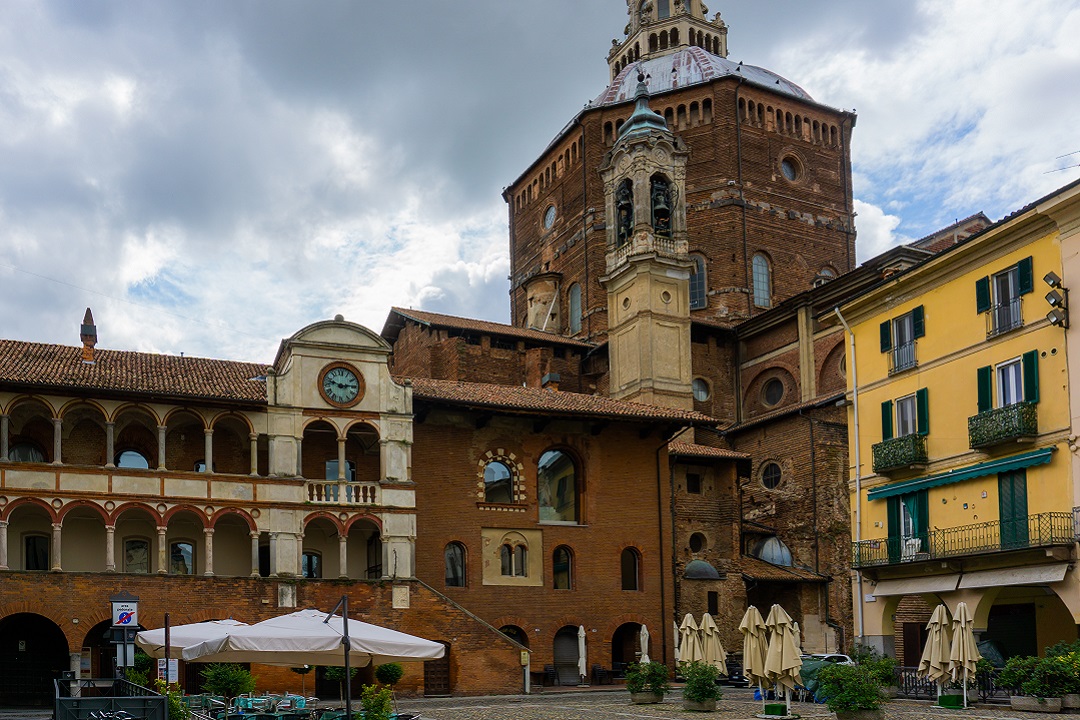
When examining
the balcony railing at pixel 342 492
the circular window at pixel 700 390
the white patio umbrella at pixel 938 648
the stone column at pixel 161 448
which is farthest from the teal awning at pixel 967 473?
the circular window at pixel 700 390

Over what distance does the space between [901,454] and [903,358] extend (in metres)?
2.53

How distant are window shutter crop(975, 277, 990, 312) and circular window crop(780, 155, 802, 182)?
32468 millimetres

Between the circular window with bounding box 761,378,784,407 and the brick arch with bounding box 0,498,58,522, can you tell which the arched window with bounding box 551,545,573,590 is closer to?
the brick arch with bounding box 0,498,58,522

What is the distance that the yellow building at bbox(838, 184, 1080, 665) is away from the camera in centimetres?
2748

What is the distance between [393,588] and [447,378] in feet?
52.4

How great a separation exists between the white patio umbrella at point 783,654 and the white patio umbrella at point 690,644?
428 centimetres

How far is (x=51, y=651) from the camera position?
111 feet

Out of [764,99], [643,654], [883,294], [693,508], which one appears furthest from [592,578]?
[764,99]

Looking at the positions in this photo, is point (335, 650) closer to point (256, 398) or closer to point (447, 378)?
point (256, 398)

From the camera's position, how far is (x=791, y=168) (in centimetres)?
6231

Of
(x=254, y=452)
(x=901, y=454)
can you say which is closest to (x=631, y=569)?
(x=901, y=454)

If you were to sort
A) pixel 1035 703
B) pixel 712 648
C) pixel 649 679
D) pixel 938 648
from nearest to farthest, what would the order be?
pixel 1035 703 < pixel 938 648 < pixel 712 648 < pixel 649 679

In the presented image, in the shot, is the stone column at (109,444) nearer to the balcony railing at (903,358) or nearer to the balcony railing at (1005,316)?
the balcony railing at (903,358)

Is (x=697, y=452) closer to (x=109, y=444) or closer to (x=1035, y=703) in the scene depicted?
(x=109, y=444)
